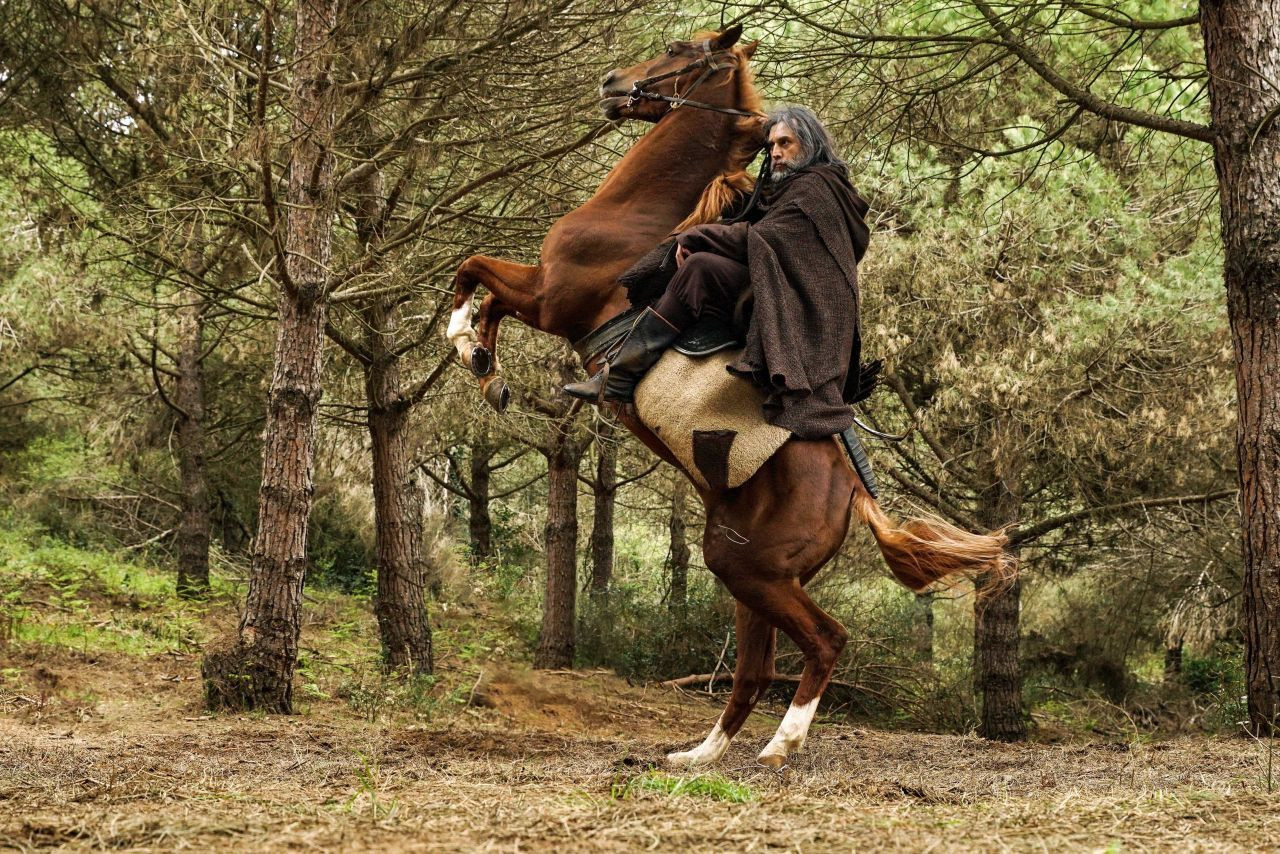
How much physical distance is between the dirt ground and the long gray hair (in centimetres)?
281

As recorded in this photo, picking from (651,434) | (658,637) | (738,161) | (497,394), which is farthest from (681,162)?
(658,637)

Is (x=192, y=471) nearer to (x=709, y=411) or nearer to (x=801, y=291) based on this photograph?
(x=709, y=411)

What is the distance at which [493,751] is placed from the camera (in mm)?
5816

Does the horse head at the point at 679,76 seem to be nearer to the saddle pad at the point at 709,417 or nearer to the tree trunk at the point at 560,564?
the saddle pad at the point at 709,417

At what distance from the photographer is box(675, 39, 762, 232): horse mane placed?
18.3 feet

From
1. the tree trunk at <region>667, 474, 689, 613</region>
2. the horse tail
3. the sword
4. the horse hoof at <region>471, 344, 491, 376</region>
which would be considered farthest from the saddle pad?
the tree trunk at <region>667, 474, 689, 613</region>

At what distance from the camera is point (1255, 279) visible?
6.73 metres

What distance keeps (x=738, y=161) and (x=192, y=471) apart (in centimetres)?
1011

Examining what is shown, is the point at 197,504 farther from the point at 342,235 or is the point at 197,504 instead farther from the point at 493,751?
the point at 493,751

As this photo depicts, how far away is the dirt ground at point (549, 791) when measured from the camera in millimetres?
2986

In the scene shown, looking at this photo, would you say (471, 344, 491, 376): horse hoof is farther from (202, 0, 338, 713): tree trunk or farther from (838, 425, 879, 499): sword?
(202, 0, 338, 713): tree trunk

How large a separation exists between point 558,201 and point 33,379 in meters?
9.72

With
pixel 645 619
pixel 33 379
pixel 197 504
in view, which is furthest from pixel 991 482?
pixel 33 379

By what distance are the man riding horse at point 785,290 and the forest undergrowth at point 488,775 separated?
1.67 metres
